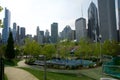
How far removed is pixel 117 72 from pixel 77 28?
462 feet

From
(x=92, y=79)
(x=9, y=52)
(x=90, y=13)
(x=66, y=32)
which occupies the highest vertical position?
(x=90, y=13)

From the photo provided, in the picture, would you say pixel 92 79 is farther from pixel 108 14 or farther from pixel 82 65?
pixel 108 14

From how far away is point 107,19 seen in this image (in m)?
150

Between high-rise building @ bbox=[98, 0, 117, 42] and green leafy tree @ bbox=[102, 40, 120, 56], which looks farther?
high-rise building @ bbox=[98, 0, 117, 42]

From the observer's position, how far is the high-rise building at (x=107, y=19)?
134 metres

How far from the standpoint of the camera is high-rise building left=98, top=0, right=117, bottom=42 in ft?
440

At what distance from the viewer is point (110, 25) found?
5645 inches

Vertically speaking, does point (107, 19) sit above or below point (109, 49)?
above

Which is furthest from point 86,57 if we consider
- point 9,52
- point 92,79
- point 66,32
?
point 66,32

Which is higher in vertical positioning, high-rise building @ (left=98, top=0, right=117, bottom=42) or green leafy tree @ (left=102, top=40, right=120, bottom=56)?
high-rise building @ (left=98, top=0, right=117, bottom=42)

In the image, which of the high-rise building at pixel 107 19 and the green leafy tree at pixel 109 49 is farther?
the high-rise building at pixel 107 19

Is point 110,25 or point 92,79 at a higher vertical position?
point 110,25

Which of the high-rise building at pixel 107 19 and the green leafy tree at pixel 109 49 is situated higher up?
the high-rise building at pixel 107 19

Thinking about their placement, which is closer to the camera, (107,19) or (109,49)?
(109,49)
